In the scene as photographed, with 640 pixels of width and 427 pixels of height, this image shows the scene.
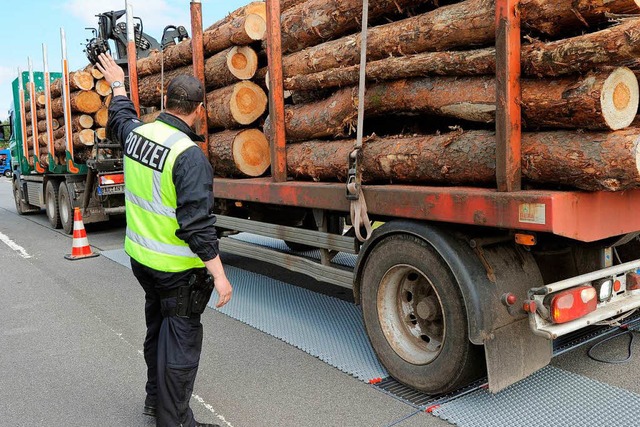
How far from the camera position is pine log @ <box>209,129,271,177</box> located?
570cm

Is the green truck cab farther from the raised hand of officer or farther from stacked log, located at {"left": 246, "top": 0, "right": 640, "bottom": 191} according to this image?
the raised hand of officer

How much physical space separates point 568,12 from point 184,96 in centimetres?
203

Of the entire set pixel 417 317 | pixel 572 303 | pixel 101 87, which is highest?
pixel 101 87

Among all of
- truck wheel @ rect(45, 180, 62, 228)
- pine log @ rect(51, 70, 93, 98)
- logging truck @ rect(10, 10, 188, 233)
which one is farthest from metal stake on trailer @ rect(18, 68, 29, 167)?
pine log @ rect(51, 70, 93, 98)

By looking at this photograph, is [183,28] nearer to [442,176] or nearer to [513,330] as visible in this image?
[442,176]

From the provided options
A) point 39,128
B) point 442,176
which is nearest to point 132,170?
point 442,176

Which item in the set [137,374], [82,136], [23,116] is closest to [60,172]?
[82,136]

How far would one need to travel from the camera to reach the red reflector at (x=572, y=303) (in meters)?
2.98

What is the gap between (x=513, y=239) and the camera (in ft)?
11.4

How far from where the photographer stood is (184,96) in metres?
2.96

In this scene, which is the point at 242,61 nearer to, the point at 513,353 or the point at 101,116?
the point at 513,353

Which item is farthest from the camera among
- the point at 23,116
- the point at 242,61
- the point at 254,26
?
the point at 23,116

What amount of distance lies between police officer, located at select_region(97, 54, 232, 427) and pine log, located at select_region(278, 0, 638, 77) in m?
1.51

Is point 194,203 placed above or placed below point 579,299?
above
